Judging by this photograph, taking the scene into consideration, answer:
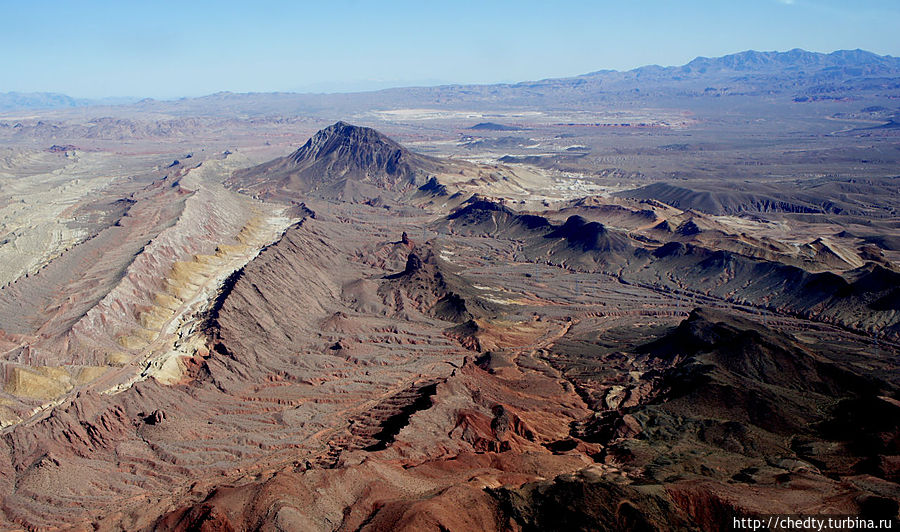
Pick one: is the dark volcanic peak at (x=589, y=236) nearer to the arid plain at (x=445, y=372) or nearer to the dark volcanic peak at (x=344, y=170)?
the arid plain at (x=445, y=372)

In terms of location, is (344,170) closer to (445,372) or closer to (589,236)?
(589,236)

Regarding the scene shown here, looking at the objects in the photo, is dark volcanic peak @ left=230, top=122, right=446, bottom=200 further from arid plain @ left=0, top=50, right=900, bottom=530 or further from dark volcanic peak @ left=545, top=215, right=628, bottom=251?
dark volcanic peak @ left=545, top=215, right=628, bottom=251

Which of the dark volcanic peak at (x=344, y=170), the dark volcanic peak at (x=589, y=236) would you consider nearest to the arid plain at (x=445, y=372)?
the dark volcanic peak at (x=589, y=236)

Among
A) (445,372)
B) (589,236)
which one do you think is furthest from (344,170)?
(445,372)

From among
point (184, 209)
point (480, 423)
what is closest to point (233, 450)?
point (480, 423)

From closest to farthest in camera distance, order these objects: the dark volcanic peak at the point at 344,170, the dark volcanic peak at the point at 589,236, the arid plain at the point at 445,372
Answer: the arid plain at the point at 445,372, the dark volcanic peak at the point at 589,236, the dark volcanic peak at the point at 344,170

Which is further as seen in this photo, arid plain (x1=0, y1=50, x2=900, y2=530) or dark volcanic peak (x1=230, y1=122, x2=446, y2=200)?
dark volcanic peak (x1=230, y1=122, x2=446, y2=200)

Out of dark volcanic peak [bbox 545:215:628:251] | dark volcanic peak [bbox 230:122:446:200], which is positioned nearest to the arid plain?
dark volcanic peak [bbox 545:215:628:251]

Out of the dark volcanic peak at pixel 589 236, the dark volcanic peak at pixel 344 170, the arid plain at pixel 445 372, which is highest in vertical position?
the dark volcanic peak at pixel 344 170
